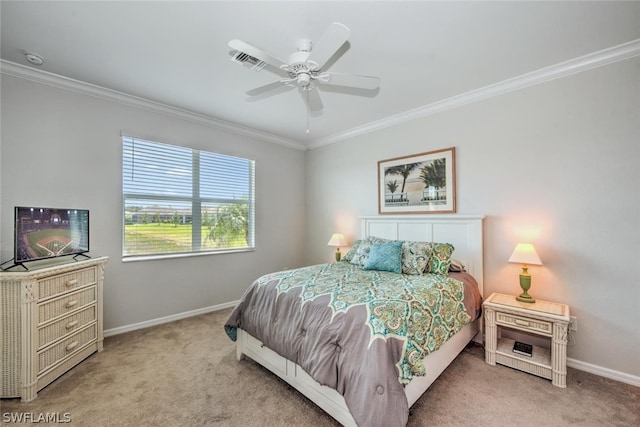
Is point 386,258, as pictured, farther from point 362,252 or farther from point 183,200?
point 183,200

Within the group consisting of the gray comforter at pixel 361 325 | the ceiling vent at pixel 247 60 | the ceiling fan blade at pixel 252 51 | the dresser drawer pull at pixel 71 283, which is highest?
the ceiling vent at pixel 247 60

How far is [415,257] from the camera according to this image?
2.71 metres

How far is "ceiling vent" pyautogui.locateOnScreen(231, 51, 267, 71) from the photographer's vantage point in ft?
5.53

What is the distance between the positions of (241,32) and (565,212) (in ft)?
10.1

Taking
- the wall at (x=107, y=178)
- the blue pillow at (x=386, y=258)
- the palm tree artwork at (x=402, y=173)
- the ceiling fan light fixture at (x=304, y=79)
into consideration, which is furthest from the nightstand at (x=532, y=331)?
the wall at (x=107, y=178)

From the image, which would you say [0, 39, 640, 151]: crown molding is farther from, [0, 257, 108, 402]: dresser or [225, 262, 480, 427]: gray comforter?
[225, 262, 480, 427]: gray comforter

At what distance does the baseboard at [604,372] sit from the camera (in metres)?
2.08

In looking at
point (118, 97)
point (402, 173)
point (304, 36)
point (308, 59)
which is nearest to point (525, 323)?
point (402, 173)

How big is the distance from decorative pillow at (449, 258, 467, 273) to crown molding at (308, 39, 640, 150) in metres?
1.74

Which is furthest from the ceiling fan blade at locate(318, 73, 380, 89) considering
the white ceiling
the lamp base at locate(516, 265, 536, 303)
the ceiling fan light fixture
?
the lamp base at locate(516, 265, 536, 303)

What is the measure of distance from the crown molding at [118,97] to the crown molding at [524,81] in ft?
6.17

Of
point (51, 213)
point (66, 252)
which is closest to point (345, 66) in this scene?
point (51, 213)

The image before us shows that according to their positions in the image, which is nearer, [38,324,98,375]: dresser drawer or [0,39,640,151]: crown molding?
[38,324,98,375]: dresser drawer

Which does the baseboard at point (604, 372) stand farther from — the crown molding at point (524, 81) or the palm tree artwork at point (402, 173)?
the crown molding at point (524, 81)
